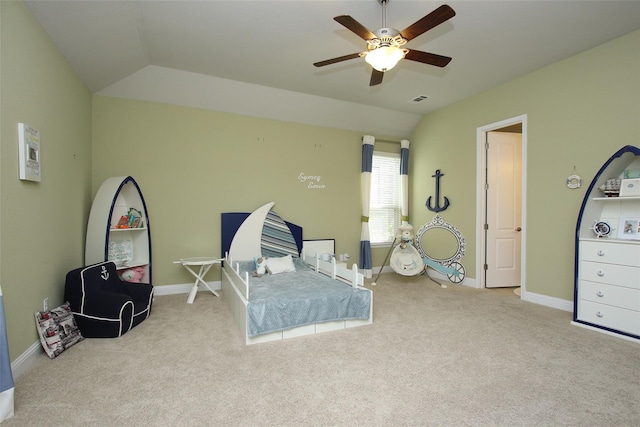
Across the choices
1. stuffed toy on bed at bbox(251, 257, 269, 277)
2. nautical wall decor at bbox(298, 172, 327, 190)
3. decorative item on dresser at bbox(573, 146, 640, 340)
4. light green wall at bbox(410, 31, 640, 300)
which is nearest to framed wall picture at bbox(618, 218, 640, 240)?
decorative item on dresser at bbox(573, 146, 640, 340)

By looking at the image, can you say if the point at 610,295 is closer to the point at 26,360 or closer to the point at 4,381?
the point at 4,381

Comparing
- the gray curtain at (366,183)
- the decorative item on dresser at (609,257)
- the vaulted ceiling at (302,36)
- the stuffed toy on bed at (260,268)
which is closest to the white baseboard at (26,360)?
the stuffed toy on bed at (260,268)

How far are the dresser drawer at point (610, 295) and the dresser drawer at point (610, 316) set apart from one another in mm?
39

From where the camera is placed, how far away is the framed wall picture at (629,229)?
9.29ft

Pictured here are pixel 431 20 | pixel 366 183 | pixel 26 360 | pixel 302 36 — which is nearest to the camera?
pixel 431 20

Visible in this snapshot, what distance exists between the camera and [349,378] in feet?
6.84

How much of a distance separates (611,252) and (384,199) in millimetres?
3266

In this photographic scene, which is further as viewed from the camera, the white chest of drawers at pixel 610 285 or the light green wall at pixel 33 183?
the white chest of drawers at pixel 610 285

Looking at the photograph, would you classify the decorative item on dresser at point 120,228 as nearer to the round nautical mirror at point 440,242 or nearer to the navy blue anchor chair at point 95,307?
the navy blue anchor chair at point 95,307

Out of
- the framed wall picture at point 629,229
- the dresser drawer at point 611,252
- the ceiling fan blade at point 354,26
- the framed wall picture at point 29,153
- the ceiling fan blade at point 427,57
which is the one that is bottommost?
the dresser drawer at point 611,252

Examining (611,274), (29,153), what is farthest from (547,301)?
(29,153)

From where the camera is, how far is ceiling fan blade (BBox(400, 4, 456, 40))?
190 cm

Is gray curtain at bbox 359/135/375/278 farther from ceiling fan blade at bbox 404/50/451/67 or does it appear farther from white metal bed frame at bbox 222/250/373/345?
ceiling fan blade at bbox 404/50/451/67

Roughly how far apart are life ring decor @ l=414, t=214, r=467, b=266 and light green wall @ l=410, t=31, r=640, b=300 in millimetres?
109
